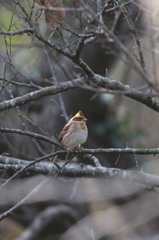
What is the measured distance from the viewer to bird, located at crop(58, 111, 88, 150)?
21.4 feet

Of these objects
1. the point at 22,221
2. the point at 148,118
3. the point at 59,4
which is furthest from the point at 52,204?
the point at 59,4

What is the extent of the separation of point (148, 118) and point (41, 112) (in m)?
4.42

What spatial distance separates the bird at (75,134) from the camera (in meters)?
6.53

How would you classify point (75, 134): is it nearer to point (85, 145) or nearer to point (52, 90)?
point (52, 90)

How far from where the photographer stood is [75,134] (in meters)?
6.57

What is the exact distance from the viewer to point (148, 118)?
12.7 meters

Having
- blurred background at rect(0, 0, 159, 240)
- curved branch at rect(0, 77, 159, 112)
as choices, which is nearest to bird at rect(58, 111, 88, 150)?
blurred background at rect(0, 0, 159, 240)

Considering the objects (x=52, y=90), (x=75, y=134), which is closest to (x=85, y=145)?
(x=75, y=134)

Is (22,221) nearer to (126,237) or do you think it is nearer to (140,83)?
(126,237)

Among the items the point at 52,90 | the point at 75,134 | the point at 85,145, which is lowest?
the point at 85,145

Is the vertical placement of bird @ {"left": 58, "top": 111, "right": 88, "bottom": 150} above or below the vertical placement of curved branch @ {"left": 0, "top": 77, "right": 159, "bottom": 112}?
below

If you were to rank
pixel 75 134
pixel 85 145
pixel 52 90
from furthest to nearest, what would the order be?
pixel 85 145 → pixel 75 134 → pixel 52 90

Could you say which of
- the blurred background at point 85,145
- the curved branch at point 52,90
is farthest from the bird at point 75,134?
the curved branch at point 52,90

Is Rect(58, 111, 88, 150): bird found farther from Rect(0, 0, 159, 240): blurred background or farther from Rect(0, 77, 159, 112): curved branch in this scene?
Rect(0, 77, 159, 112): curved branch
